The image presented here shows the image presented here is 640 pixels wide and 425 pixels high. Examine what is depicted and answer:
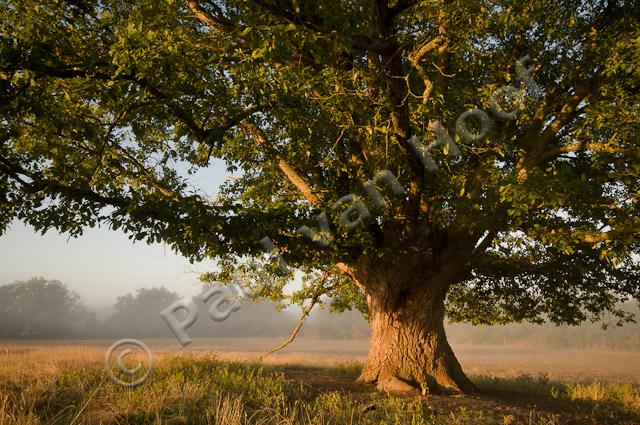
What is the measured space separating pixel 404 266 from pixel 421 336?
202 centimetres

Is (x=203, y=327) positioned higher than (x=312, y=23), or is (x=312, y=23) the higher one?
(x=312, y=23)

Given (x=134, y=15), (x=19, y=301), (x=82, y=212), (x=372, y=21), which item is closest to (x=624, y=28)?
(x=372, y=21)

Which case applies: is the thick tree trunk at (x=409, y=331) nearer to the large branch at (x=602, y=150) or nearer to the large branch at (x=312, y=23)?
the large branch at (x=602, y=150)

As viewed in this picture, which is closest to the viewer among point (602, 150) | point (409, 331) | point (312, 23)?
point (312, 23)

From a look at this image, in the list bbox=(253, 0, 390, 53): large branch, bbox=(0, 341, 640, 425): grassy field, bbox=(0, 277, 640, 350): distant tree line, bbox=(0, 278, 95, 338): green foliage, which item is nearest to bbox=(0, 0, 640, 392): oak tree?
bbox=(253, 0, 390, 53): large branch

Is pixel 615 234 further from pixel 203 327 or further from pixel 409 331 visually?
pixel 203 327

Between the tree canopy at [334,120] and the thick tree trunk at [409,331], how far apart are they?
0.72 meters

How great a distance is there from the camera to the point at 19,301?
12412 cm

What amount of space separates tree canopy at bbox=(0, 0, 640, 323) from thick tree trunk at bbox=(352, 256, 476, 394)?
2.35 feet

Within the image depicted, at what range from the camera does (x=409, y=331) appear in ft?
37.8

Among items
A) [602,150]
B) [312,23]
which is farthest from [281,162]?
[602,150]

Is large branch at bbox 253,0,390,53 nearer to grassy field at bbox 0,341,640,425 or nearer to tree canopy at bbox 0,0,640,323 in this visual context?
tree canopy at bbox 0,0,640,323

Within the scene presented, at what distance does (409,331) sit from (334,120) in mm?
6115

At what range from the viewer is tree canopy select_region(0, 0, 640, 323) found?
7082mm
